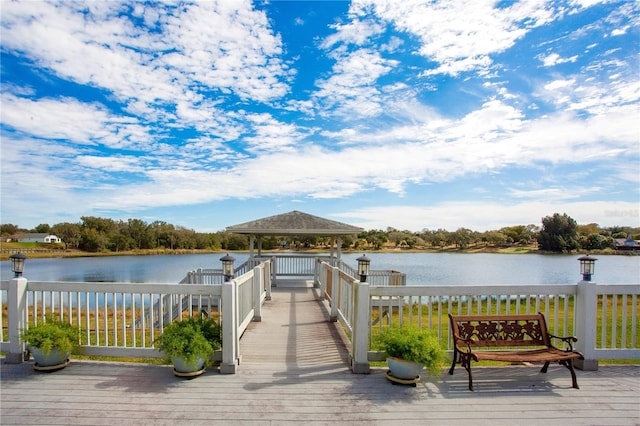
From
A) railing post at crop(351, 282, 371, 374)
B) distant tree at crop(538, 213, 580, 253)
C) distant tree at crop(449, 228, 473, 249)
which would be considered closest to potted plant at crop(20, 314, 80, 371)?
railing post at crop(351, 282, 371, 374)

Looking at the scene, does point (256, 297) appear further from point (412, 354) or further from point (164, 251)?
point (164, 251)

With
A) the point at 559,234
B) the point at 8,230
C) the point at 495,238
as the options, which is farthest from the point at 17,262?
the point at 8,230

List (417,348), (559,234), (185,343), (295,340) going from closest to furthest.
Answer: (417,348), (185,343), (295,340), (559,234)

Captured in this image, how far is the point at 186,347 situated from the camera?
12.0 feet

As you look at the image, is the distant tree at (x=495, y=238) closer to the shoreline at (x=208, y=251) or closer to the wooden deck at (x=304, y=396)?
the shoreline at (x=208, y=251)

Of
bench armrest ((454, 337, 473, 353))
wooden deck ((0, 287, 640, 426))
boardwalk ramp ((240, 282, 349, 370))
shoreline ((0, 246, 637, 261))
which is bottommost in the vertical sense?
shoreline ((0, 246, 637, 261))

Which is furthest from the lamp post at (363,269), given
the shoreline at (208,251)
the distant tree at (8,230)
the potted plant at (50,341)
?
the distant tree at (8,230)

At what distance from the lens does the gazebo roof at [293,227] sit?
35.2 feet

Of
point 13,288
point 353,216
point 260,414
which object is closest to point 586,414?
point 260,414

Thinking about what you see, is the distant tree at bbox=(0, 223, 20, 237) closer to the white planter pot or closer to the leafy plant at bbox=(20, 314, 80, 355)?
the leafy plant at bbox=(20, 314, 80, 355)

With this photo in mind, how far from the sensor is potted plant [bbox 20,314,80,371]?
12.3ft

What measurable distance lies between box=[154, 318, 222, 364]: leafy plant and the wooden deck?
0.27 metres

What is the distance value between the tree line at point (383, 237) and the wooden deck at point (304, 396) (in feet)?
142

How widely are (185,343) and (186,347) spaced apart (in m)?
0.05
